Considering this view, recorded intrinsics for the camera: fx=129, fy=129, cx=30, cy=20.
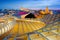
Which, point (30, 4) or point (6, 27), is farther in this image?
point (30, 4)

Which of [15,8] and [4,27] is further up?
[15,8]

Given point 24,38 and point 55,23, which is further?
point 55,23

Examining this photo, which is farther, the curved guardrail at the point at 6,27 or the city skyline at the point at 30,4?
the city skyline at the point at 30,4

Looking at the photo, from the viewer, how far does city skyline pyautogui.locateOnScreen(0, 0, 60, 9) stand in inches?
117

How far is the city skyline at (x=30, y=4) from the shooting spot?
117 inches

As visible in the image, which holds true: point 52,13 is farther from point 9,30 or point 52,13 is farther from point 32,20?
point 9,30

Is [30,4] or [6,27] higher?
[30,4]

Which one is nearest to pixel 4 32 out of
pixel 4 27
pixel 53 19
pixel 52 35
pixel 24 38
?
pixel 4 27

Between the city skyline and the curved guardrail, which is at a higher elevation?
the city skyline

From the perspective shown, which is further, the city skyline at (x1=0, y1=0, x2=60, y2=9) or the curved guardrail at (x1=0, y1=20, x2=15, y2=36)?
the city skyline at (x1=0, y1=0, x2=60, y2=9)

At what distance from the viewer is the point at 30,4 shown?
3059 millimetres

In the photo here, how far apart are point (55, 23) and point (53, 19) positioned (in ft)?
0.36

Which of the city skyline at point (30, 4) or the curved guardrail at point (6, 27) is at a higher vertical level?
the city skyline at point (30, 4)

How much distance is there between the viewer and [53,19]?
10.3ft
